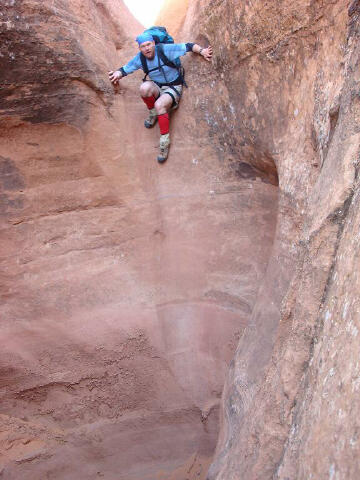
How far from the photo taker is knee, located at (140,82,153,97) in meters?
3.24

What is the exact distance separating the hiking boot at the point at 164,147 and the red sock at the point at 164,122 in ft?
0.12

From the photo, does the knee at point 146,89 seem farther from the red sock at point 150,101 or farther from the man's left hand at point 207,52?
the man's left hand at point 207,52

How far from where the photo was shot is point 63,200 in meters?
3.42

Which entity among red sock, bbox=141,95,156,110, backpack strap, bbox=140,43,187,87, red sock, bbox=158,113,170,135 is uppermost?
backpack strap, bbox=140,43,187,87

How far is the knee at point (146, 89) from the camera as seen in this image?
3238 millimetres

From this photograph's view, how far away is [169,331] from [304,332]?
1930mm

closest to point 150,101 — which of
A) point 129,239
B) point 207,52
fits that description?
point 207,52

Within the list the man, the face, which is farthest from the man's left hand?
the face

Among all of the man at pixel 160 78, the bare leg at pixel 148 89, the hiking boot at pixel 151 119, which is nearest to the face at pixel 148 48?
the man at pixel 160 78

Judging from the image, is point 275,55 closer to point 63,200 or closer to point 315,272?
point 315,272

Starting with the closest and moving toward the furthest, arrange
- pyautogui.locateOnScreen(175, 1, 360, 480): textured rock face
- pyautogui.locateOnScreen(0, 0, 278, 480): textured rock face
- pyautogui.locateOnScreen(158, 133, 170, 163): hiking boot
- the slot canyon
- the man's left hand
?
pyautogui.locateOnScreen(175, 1, 360, 480): textured rock face → the slot canyon → the man's left hand → pyautogui.locateOnScreen(0, 0, 278, 480): textured rock face → pyautogui.locateOnScreen(158, 133, 170, 163): hiking boot

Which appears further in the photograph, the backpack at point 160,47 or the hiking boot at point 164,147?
the hiking boot at point 164,147

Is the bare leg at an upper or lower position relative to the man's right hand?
lower

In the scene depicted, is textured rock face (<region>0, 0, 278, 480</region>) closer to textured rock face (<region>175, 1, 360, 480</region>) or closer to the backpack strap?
the backpack strap
